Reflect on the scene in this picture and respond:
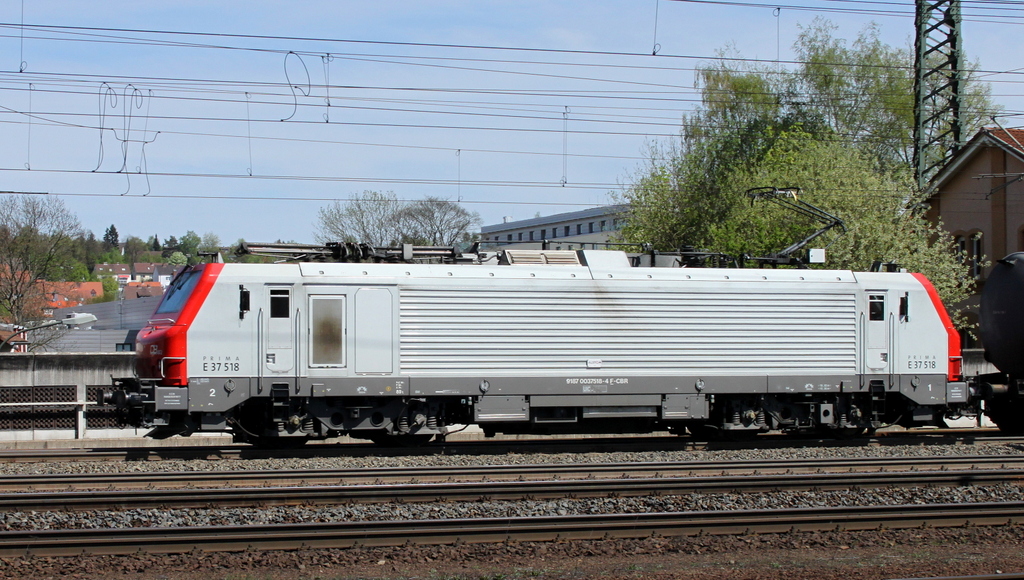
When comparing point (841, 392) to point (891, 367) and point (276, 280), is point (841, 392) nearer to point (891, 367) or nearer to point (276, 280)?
point (891, 367)

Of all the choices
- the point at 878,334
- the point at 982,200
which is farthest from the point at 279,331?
the point at 982,200

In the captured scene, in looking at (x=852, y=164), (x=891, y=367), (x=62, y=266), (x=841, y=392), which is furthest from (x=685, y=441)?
(x=62, y=266)

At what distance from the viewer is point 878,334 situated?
16016mm

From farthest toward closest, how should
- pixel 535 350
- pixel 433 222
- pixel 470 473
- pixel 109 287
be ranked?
1. pixel 109 287
2. pixel 433 222
3. pixel 535 350
4. pixel 470 473

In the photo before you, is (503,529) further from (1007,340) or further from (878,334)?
(1007,340)

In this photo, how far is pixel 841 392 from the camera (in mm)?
15891

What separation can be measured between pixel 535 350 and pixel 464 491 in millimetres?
4539

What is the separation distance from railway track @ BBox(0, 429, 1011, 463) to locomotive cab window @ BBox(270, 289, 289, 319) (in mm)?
2290

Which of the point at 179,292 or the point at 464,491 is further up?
the point at 179,292

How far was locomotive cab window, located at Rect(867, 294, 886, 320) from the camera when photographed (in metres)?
16.1

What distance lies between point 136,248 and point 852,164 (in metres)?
176

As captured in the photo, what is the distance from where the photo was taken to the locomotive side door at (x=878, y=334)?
15.9m

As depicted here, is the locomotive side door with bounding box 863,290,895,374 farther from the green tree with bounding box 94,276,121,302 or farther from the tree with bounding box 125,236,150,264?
the tree with bounding box 125,236,150,264

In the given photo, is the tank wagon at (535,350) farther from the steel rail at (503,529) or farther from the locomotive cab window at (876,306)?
the steel rail at (503,529)
